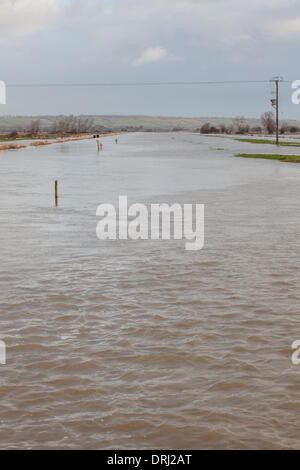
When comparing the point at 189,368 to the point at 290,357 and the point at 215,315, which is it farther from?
the point at 215,315

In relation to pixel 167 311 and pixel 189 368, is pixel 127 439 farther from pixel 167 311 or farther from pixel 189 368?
pixel 167 311

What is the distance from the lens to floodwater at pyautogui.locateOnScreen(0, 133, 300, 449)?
20.9ft

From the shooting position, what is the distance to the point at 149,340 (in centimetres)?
896

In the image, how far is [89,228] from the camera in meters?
19.1

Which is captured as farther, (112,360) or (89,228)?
(89,228)

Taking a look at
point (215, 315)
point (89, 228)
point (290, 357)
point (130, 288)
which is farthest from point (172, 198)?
point (290, 357)

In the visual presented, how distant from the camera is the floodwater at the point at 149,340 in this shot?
6.37 metres

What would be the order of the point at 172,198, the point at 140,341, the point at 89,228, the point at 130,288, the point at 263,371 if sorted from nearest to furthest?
1. the point at 263,371
2. the point at 140,341
3. the point at 130,288
4. the point at 89,228
5. the point at 172,198

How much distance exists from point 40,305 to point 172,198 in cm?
1749

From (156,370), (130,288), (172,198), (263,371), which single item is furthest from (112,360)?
(172,198)

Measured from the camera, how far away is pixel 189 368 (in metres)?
7.95

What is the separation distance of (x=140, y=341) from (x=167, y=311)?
1.50 m
